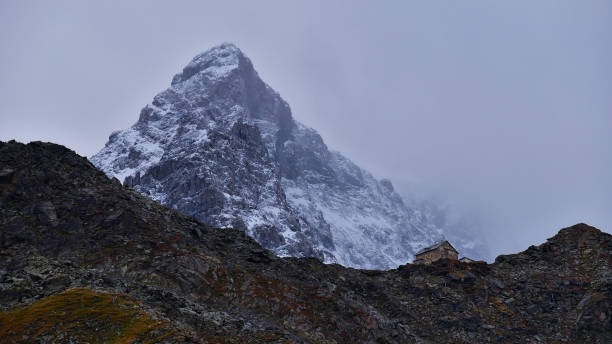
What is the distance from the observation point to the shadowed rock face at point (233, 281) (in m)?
39.5

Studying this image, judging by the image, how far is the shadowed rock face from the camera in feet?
129

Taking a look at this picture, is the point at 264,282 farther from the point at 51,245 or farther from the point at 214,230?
the point at 51,245

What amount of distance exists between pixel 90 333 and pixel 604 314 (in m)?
53.9

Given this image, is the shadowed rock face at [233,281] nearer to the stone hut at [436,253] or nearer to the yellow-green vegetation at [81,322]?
the yellow-green vegetation at [81,322]

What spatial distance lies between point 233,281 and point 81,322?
1906 centimetres

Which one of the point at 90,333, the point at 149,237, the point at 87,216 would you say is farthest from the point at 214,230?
the point at 90,333

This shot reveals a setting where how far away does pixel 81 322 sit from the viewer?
33.4 meters

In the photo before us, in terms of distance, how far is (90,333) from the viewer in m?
32.8

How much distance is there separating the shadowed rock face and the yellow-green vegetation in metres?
0.17

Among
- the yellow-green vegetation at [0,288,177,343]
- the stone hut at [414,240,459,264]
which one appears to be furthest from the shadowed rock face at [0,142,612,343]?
the stone hut at [414,240,459,264]

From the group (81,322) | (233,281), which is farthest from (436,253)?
(81,322)

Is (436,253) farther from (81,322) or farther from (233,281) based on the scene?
(81,322)

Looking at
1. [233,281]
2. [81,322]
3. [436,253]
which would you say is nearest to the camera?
[81,322]

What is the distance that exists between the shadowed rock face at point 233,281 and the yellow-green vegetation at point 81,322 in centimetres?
17
